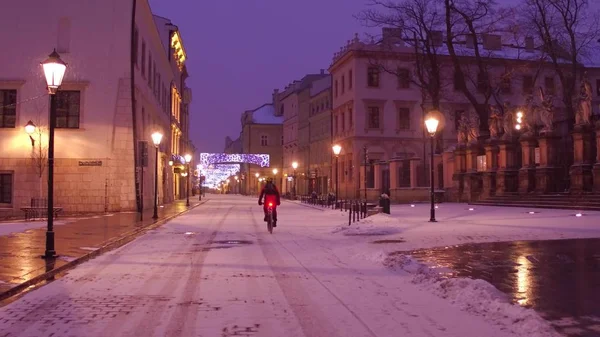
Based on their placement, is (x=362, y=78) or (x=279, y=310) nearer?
(x=279, y=310)

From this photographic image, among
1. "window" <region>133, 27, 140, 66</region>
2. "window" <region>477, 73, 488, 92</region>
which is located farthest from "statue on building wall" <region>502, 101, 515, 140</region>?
"window" <region>133, 27, 140, 66</region>

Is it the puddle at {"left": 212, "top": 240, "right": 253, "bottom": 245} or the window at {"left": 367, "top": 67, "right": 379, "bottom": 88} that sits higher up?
the window at {"left": 367, "top": 67, "right": 379, "bottom": 88}

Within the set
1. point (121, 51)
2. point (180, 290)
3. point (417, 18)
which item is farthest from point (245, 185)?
point (180, 290)

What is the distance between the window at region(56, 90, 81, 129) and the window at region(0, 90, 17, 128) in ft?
7.62

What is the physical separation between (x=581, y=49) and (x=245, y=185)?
73.2 metres

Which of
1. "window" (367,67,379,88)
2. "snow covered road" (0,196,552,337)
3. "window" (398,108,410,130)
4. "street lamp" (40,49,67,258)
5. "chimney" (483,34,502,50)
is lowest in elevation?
"snow covered road" (0,196,552,337)

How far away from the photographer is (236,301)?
805 cm

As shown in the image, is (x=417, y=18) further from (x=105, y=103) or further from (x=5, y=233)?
(x=5, y=233)

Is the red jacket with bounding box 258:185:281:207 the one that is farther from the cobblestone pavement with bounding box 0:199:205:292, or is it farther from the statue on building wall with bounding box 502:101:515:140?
the statue on building wall with bounding box 502:101:515:140

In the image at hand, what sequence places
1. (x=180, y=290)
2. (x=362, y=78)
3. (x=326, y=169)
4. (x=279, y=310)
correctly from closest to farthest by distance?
(x=279, y=310)
(x=180, y=290)
(x=362, y=78)
(x=326, y=169)

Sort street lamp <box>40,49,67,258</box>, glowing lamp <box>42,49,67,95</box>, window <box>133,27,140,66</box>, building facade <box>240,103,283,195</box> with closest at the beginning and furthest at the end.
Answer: street lamp <box>40,49,67,258</box> < glowing lamp <box>42,49,67,95</box> < window <box>133,27,140,66</box> < building facade <box>240,103,283,195</box>

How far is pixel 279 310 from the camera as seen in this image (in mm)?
7512

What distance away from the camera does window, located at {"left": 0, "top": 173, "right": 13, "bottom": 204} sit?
106ft

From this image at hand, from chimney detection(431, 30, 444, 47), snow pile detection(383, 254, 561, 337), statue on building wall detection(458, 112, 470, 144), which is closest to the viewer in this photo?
snow pile detection(383, 254, 561, 337)
